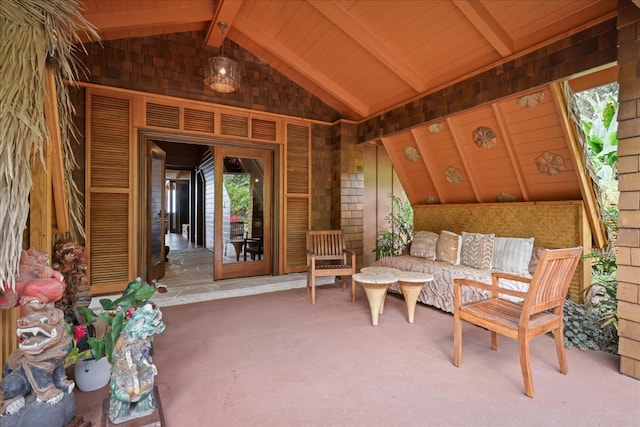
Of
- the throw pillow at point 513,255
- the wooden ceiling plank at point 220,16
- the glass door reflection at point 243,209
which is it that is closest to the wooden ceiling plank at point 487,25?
the throw pillow at point 513,255

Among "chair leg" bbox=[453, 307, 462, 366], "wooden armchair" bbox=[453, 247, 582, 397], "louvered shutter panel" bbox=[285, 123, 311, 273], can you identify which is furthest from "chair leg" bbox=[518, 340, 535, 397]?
"louvered shutter panel" bbox=[285, 123, 311, 273]

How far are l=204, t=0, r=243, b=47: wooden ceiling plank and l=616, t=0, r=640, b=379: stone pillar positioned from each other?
3619 millimetres

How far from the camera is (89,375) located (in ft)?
6.36

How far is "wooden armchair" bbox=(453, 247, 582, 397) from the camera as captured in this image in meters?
1.86

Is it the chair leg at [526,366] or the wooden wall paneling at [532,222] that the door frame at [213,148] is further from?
the chair leg at [526,366]

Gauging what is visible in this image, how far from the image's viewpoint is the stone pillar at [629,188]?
2068 millimetres

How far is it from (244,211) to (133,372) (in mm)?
3556

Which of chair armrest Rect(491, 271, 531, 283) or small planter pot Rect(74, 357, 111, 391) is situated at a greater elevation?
chair armrest Rect(491, 271, 531, 283)

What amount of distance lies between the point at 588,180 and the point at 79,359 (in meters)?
4.54

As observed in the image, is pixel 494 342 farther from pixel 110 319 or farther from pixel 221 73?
pixel 221 73

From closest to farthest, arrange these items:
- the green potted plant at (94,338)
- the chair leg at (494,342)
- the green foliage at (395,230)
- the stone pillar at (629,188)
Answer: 1. the green potted plant at (94,338)
2. the stone pillar at (629,188)
3. the chair leg at (494,342)
4. the green foliage at (395,230)

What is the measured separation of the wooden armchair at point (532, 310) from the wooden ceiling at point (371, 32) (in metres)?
2.04

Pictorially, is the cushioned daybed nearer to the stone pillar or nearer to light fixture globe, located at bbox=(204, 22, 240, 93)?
the stone pillar

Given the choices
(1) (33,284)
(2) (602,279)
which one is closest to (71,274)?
(1) (33,284)
